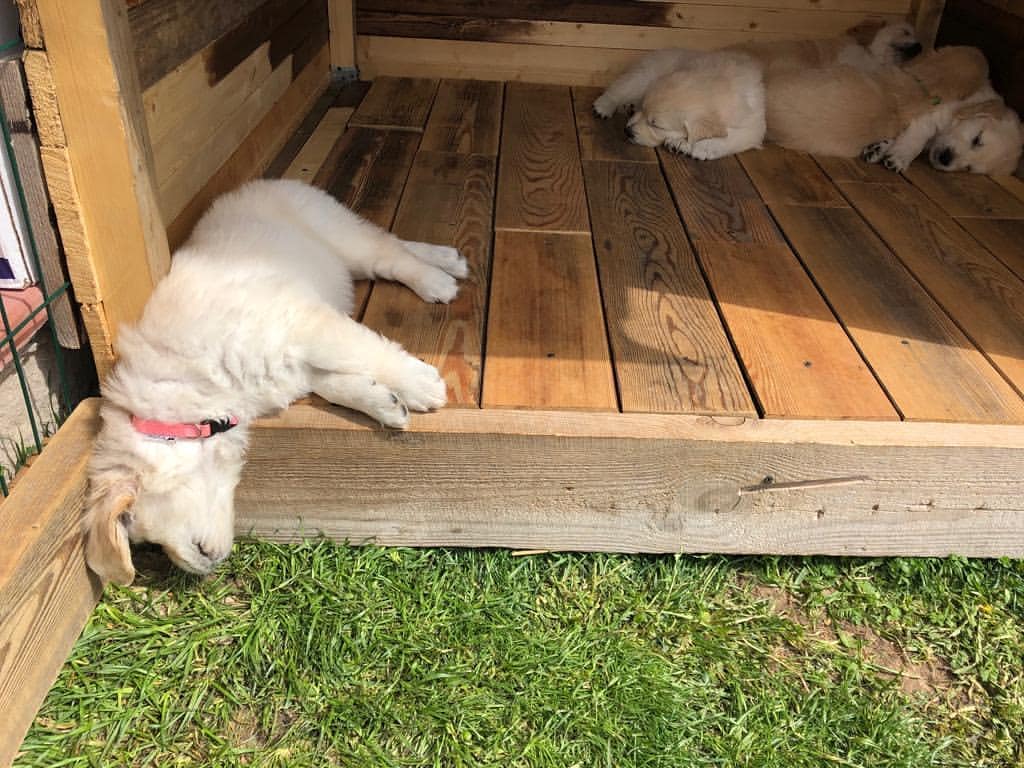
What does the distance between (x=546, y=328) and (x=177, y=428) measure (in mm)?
1046

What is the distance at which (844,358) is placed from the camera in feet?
7.73

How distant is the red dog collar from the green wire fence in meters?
0.31

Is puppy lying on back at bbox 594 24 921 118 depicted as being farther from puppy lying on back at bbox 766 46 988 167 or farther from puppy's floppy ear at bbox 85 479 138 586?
puppy's floppy ear at bbox 85 479 138 586

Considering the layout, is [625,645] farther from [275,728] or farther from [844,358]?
[844,358]

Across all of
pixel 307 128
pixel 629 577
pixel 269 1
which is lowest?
pixel 629 577

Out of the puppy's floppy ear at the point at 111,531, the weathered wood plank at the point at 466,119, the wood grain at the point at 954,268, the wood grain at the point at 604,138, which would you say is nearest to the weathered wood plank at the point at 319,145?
the weathered wood plank at the point at 466,119

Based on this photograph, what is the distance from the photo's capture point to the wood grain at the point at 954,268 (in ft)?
8.18


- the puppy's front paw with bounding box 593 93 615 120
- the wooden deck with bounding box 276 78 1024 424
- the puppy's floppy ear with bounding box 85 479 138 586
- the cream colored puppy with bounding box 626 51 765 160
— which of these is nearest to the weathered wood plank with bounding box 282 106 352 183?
the wooden deck with bounding box 276 78 1024 424

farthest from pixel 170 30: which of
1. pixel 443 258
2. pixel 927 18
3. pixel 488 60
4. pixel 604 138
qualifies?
pixel 927 18

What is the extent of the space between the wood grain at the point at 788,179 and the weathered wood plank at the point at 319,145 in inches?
75.5

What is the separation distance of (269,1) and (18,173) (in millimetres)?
2021

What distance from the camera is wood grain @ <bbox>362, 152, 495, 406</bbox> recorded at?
2293 mm

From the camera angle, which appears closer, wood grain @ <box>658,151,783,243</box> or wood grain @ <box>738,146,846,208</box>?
wood grain @ <box>658,151,783,243</box>

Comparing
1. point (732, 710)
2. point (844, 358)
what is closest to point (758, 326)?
point (844, 358)
